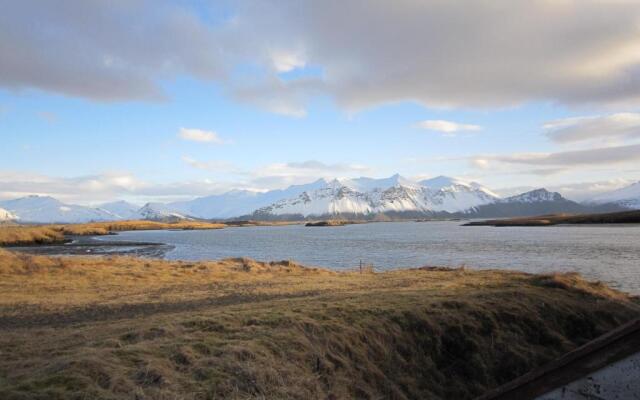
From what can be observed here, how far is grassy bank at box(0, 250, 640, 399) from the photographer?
9.65 m

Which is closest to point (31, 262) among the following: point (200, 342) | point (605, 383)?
point (200, 342)

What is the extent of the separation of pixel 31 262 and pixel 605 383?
110 ft

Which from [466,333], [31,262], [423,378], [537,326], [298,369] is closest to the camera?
[298,369]

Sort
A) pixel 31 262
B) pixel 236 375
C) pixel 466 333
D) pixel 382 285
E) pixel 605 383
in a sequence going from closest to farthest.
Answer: pixel 605 383 → pixel 236 375 → pixel 466 333 → pixel 382 285 → pixel 31 262

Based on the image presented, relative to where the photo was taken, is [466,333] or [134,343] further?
[466,333]

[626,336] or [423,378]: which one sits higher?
[626,336]

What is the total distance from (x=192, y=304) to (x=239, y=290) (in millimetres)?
4404

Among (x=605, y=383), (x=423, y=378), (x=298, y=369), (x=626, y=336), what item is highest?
(x=626, y=336)

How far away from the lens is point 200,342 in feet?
38.5

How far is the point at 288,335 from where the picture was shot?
42.3ft

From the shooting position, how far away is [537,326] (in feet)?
59.3

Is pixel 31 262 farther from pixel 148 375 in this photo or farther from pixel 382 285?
pixel 148 375

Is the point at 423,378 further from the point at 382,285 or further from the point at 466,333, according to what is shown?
the point at 382,285

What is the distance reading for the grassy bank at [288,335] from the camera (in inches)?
380
